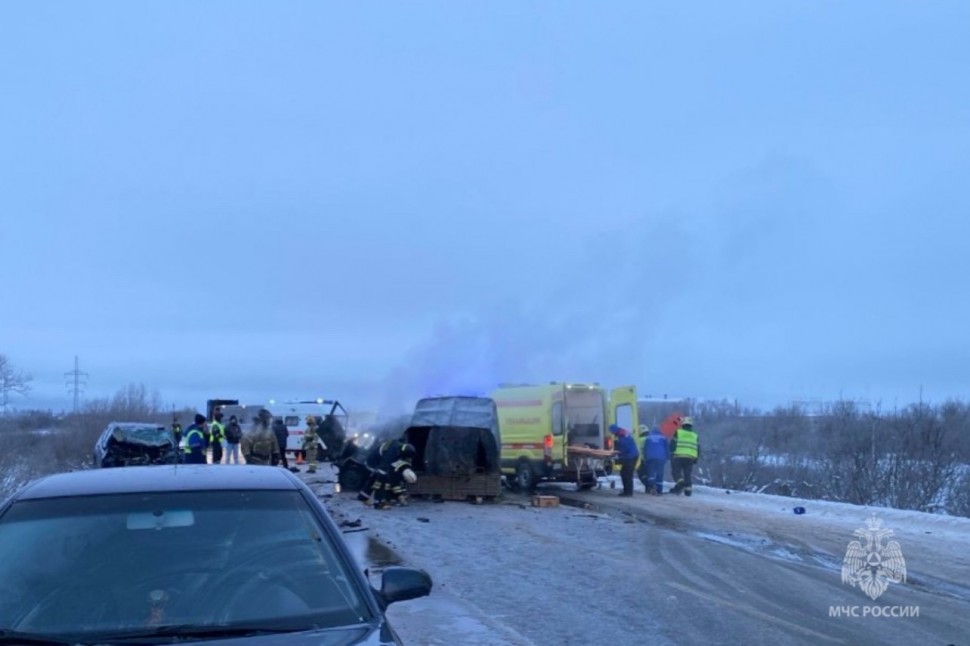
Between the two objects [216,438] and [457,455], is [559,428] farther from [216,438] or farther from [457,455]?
[216,438]

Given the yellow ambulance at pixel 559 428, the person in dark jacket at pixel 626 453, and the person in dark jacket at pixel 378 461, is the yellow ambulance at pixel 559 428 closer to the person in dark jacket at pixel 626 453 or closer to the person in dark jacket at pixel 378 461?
the person in dark jacket at pixel 626 453

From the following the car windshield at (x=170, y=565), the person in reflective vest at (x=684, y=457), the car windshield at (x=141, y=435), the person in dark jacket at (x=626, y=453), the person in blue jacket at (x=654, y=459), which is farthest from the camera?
the car windshield at (x=141, y=435)

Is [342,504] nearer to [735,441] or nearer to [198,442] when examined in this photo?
Result: [198,442]

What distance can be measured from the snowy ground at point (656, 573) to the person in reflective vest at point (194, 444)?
12.6ft

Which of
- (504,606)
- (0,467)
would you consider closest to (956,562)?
(504,606)

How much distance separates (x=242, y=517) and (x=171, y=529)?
32 cm

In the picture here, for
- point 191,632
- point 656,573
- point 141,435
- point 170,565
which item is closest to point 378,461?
point 656,573

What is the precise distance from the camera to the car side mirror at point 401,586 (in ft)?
15.6

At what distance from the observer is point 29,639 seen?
3.98 m

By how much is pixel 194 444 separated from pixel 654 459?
10.9 meters

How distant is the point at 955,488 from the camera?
29.2 m

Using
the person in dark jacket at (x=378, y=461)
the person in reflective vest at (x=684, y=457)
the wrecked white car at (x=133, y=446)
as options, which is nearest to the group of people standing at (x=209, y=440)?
the wrecked white car at (x=133, y=446)

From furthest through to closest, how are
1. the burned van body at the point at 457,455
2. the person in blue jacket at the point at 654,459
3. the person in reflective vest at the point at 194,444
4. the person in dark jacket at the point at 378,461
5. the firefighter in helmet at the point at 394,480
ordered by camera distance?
the person in blue jacket at the point at 654,459
the person in reflective vest at the point at 194,444
the burned van body at the point at 457,455
the person in dark jacket at the point at 378,461
the firefighter in helmet at the point at 394,480

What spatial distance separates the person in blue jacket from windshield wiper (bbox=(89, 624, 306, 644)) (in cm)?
2100
